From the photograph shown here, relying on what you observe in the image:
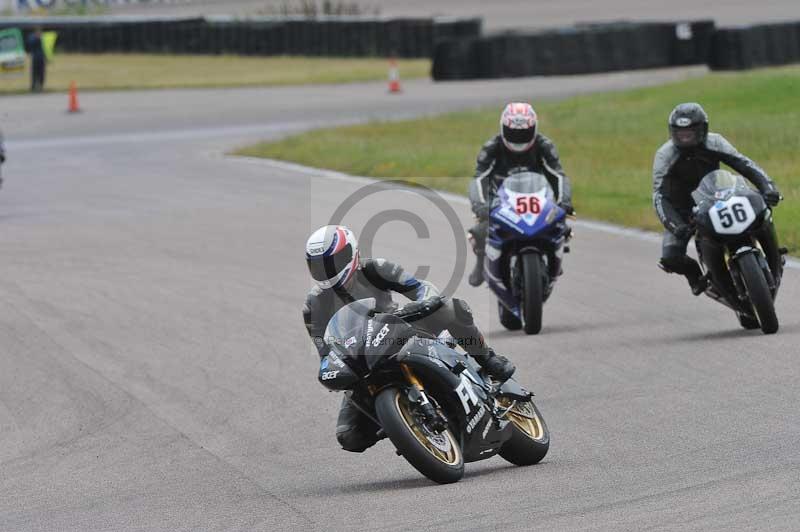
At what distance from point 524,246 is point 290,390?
2.36 m

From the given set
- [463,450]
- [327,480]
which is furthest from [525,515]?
[327,480]

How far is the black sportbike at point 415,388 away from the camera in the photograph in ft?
23.1

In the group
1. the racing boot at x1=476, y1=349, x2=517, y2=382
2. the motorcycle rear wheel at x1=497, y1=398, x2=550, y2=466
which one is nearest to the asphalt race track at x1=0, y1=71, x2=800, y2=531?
the motorcycle rear wheel at x1=497, y1=398, x2=550, y2=466

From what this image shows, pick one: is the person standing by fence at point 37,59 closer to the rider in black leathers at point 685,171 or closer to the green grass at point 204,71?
the green grass at point 204,71

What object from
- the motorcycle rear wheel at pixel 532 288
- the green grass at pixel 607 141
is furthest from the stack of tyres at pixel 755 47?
the motorcycle rear wheel at pixel 532 288

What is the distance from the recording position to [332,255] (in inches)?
284

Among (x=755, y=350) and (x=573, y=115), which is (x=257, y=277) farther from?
(x=573, y=115)

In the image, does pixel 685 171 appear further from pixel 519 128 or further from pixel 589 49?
pixel 589 49

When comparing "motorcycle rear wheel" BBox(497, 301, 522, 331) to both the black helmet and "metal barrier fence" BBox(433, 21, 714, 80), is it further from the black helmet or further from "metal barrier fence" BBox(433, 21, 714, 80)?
"metal barrier fence" BBox(433, 21, 714, 80)

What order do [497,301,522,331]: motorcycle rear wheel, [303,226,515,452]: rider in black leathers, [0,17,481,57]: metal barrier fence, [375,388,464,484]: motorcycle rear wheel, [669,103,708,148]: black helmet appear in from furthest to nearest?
1. [0,17,481,57]: metal barrier fence
2. [497,301,522,331]: motorcycle rear wheel
3. [669,103,708,148]: black helmet
4. [303,226,515,452]: rider in black leathers
5. [375,388,464,484]: motorcycle rear wheel

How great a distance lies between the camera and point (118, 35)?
46438 mm

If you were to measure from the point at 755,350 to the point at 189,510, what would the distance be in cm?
450

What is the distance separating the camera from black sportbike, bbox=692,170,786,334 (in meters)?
10.6

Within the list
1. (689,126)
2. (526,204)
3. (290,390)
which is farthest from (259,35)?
(290,390)
